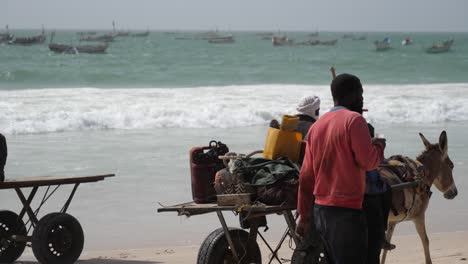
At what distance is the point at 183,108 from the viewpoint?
23.2 meters

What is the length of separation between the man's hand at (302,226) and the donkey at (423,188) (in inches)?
45.6

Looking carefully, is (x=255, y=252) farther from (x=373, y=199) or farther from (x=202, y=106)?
(x=202, y=106)

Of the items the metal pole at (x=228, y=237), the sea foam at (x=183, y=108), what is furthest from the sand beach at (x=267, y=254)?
the sea foam at (x=183, y=108)

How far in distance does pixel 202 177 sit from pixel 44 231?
2.12 metres

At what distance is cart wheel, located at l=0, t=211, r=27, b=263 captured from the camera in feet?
25.8

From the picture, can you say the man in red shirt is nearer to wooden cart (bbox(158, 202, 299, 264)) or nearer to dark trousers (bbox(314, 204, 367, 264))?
dark trousers (bbox(314, 204, 367, 264))

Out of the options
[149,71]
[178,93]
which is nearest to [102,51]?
[149,71]

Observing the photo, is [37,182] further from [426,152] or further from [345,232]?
[345,232]

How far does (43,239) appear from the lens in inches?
296

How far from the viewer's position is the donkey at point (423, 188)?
6.22 meters

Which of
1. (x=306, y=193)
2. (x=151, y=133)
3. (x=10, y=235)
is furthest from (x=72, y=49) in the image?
(x=306, y=193)

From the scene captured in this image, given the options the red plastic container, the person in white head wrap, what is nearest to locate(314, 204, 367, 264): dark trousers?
the red plastic container

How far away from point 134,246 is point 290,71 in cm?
3933

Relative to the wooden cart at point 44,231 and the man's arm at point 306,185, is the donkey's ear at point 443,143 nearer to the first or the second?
the man's arm at point 306,185
